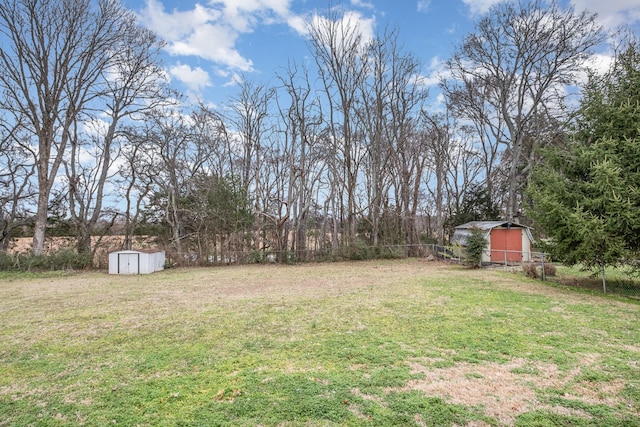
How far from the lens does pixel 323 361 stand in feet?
12.5

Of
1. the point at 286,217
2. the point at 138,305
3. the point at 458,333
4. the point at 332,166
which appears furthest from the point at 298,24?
the point at 458,333

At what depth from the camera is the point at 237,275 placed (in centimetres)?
1238

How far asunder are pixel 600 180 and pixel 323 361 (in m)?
7.48

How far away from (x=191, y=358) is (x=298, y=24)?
65.7 feet

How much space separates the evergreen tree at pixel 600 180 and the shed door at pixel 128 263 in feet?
46.4

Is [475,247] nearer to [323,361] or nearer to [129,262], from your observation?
[323,361]

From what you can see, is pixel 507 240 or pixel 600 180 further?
pixel 507 240

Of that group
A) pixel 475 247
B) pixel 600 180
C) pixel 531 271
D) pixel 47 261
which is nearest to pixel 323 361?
pixel 600 180

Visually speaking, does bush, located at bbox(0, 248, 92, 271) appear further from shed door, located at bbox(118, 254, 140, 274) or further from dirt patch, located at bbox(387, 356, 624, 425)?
dirt patch, located at bbox(387, 356, 624, 425)

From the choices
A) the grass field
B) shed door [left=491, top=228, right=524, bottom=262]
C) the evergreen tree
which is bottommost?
the grass field

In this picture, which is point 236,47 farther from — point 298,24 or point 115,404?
point 115,404

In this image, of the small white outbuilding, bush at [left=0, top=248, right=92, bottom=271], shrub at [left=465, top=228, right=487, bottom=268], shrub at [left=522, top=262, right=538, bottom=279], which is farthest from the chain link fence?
bush at [left=0, top=248, right=92, bottom=271]

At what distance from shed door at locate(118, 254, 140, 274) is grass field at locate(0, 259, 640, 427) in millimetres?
5627

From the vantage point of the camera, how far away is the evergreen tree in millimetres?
7246
